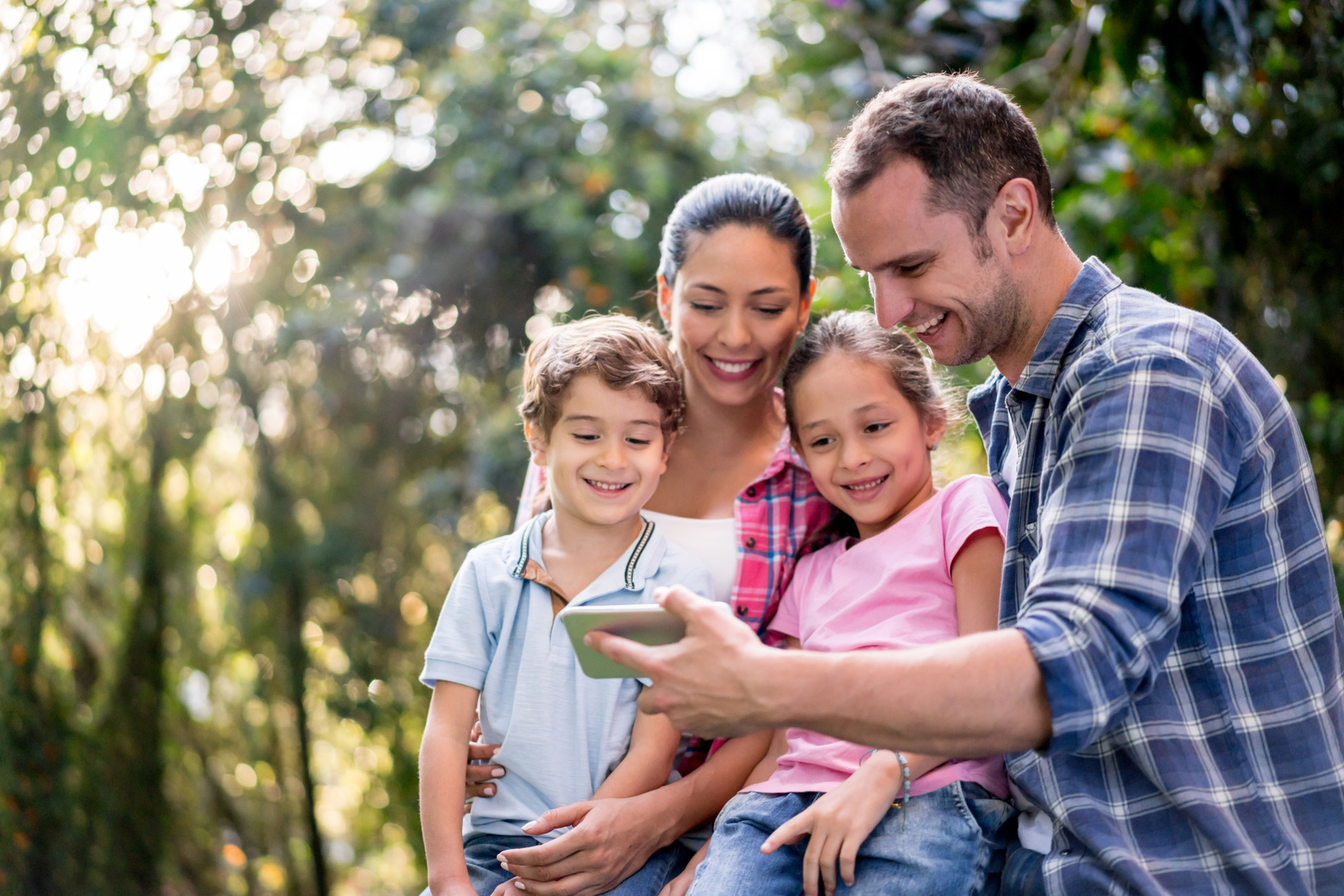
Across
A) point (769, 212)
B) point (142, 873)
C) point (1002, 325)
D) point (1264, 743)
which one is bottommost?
point (142, 873)

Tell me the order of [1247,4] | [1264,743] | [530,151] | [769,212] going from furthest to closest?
1. [530,151]
2. [1247,4]
3. [769,212]
4. [1264,743]

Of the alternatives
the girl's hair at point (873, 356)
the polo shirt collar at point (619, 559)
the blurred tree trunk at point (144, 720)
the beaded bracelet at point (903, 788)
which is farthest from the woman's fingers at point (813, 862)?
the blurred tree trunk at point (144, 720)

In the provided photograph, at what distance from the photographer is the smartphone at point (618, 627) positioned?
117cm

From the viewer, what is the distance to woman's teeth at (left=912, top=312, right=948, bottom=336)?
1497 mm

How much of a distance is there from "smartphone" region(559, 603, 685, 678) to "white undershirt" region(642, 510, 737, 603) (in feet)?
2.22

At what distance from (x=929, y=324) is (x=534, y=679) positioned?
868mm

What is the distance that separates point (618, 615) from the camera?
1187 millimetres

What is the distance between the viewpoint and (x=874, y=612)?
5.50 ft

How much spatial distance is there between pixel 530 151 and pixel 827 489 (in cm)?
240

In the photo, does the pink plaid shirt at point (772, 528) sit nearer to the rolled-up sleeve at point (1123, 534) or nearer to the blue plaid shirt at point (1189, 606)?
the blue plaid shirt at point (1189, 606)

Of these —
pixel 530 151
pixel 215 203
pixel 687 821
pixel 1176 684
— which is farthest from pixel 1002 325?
pixel 215 203

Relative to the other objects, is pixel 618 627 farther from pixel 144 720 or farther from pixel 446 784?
pixel 144 720

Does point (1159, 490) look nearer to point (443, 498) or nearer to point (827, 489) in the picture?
point (827, 489)

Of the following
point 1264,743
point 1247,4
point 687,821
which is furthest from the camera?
point 1247,4
